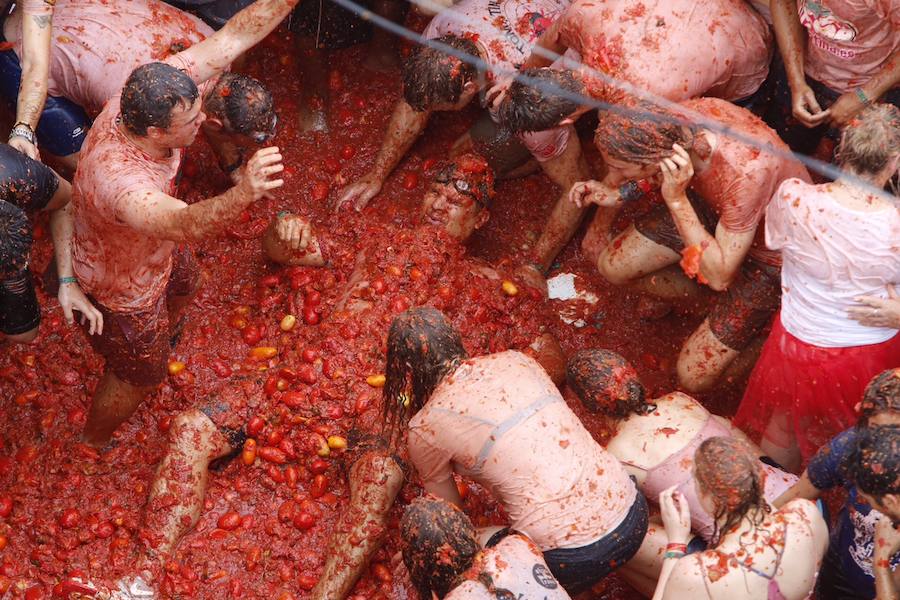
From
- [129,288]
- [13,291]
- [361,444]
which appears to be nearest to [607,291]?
[361,444]

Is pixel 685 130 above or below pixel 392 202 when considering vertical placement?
above

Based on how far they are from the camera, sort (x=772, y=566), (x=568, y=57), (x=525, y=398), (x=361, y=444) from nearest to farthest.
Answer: (x=772, y=566) → (x=525, y=398) → (x=361, y=444) → (x=568, y=57)

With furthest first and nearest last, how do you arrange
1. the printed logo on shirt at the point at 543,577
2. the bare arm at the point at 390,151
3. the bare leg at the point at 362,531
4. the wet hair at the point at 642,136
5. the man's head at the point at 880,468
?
the bare arm at the point at 390,151, the bare leg at the point at 362,531, the wet hair at the point at 642,136, the printed logo on shirt at the point at 543,577, the man's head at the point at 880,468

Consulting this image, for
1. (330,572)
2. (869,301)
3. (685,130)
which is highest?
(685,130)

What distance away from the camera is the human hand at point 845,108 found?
4.11 m

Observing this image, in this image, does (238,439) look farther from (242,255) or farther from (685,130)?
(685,130)

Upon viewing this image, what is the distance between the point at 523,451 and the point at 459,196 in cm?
169

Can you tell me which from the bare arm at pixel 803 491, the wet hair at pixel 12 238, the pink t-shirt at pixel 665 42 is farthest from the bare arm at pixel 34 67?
the bare arm at pixel 803 491

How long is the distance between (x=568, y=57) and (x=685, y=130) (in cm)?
88

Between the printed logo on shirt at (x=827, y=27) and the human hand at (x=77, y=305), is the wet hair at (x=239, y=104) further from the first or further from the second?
the printed logo on shirt at (x=827, y=27)

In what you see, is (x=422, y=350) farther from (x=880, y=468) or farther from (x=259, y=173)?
(x=880, y=468)

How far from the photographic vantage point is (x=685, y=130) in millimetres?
3781

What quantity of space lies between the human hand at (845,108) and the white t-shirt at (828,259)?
2.59 ft

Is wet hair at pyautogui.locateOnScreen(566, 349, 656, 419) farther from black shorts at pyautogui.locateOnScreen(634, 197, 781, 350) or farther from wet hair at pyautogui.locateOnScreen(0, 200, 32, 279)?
wet hair at pyautogui.locateOnScreen(0, 200, 32, 279)
